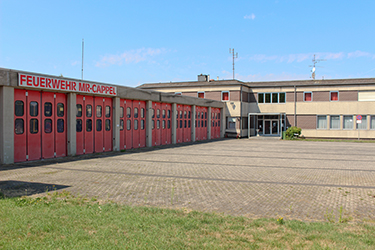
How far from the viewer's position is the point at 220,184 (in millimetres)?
9055

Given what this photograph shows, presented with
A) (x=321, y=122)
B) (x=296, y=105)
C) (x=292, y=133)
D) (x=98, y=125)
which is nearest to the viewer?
(x=98, y=125)

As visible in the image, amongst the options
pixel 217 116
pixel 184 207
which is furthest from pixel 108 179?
pixel 217 116

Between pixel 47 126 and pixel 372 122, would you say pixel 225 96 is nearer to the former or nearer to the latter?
pixel 372 122

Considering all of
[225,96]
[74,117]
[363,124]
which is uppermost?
[225,96]

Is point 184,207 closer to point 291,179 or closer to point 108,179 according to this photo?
Result: point 108,179

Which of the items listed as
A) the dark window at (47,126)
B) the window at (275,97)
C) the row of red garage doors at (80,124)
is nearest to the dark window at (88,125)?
the row of red garage doors at (80,124)

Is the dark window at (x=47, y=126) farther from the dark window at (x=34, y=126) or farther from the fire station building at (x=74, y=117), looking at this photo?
the dark window at (x=34, y=126)

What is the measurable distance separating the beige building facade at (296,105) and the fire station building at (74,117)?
37.1 feet

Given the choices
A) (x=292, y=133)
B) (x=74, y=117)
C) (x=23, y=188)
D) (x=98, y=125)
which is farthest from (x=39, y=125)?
(x=292, y=133)

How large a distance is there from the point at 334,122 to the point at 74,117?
27.4 m

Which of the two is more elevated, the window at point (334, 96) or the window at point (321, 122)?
the window at point (334, 96)

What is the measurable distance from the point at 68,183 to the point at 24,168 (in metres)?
3.67

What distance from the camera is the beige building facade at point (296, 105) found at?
32094 mm

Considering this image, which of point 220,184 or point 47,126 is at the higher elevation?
point 47,126
